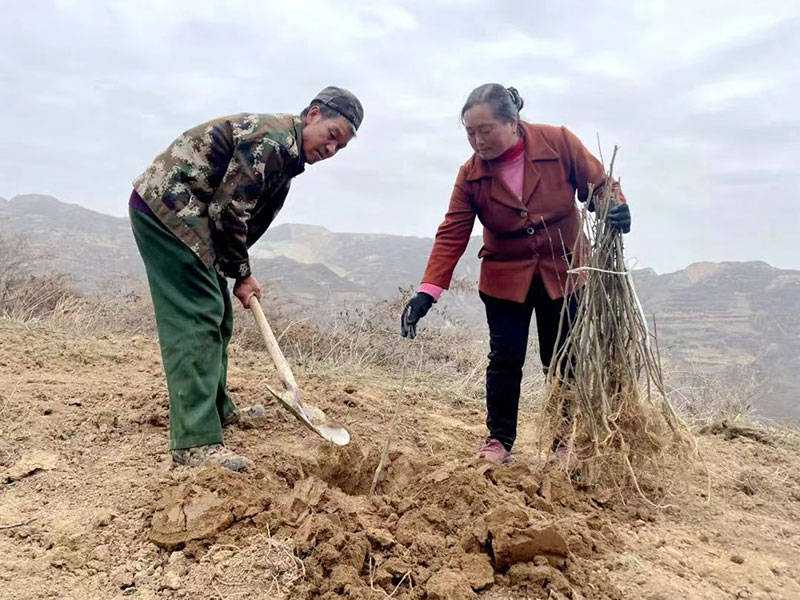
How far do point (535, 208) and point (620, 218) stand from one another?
370mm

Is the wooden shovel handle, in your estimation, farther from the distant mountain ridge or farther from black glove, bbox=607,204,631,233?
the distant mountain ridge

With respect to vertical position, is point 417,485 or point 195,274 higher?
point 195,274

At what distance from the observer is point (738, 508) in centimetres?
263

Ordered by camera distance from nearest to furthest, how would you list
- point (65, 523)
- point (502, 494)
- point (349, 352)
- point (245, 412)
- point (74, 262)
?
point (65, 523) < point (502, 494) < point (245, 412) < point (349, 352) < point (74, 262)

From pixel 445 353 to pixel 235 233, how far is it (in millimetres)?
3933

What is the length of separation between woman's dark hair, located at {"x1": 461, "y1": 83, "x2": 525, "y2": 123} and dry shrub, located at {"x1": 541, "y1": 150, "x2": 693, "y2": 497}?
485mm

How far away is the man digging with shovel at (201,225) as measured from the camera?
248cm

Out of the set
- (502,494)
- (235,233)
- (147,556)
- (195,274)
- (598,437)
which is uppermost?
(235,233)

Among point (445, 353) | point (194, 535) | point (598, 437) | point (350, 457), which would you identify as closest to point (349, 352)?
point (445, 353)

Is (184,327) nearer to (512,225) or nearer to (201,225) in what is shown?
(201,225)

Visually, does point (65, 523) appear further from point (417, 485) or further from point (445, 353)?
point (445, 353)

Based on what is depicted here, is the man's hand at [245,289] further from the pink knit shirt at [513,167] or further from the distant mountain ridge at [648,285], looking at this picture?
the distant mountain ridge at [648,285]

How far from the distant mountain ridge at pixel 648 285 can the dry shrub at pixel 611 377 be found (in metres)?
3.91

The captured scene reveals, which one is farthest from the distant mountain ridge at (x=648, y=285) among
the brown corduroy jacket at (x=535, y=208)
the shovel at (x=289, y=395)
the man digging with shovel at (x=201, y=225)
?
the man digging with shovel at (x=201, y=225)
